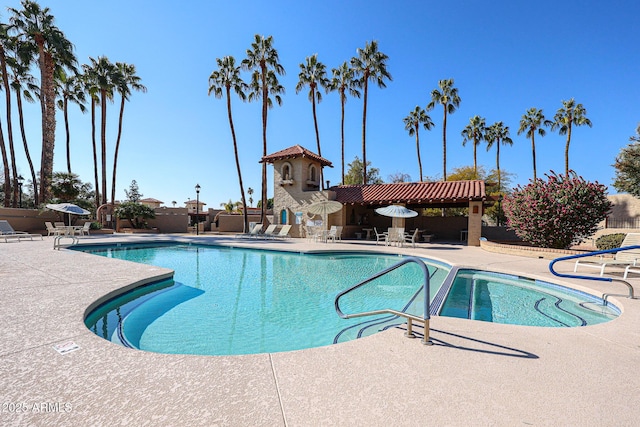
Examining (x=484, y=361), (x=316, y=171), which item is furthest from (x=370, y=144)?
(x=484, y=361)

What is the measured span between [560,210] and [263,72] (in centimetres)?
2244

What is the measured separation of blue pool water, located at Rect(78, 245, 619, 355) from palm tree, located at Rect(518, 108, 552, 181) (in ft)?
119

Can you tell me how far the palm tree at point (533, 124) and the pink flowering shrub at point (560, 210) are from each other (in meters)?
30.1

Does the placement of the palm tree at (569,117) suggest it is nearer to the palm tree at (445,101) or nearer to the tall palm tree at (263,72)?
the palm tree at (445,101)

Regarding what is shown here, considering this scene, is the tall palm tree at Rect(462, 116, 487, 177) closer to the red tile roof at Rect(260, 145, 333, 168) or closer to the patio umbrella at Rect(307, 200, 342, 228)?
the red tile roof at Rect(260, 145, 333, 168)

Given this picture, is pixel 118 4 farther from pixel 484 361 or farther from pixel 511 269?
pixel 511 269

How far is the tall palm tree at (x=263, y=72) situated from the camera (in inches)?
942

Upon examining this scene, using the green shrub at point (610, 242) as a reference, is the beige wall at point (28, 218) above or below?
above

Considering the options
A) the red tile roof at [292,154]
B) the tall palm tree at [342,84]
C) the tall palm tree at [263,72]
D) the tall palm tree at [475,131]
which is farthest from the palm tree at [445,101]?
the tall palm tree at [263,72]

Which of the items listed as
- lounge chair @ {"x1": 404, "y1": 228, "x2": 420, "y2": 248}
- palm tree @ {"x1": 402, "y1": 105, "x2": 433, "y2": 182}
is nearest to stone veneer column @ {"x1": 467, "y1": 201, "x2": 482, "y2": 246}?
lounge chair @ {"x1": 404, "y1": 228, "x2": 420, "y2": 248}

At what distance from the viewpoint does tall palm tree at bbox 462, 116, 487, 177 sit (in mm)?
37125

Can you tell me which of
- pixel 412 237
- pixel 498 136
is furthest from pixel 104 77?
pixel 498 136

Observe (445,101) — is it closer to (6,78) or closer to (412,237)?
(412,237)

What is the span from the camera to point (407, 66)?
1873 cm
